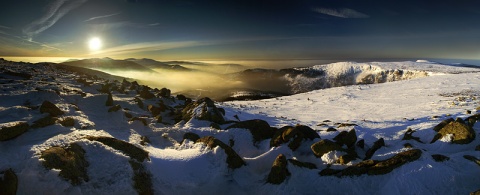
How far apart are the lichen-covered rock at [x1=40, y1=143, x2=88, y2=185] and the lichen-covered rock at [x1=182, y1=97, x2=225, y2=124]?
1113cm

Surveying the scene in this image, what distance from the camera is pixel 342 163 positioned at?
13391 mm

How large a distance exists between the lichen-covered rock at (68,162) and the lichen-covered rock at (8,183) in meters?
1.04

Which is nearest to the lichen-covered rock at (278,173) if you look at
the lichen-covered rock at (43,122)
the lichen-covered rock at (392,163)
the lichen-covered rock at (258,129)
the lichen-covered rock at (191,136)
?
the lichen-covered rock at (392,163)

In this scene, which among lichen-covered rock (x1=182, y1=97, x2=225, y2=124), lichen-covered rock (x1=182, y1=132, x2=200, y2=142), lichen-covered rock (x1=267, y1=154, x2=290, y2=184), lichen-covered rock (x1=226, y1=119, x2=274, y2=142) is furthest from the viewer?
lichen-covered rock (x1=182, y1=97, x2=225, y2=124)

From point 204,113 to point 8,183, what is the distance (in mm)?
14284

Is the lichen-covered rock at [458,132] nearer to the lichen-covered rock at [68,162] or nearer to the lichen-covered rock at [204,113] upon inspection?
the lichen-covered rock at [204,113]

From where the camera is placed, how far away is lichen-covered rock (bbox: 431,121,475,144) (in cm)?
1436

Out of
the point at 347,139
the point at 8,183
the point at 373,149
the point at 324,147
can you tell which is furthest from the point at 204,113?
the point at 8,183

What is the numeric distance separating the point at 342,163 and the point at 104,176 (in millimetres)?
11321

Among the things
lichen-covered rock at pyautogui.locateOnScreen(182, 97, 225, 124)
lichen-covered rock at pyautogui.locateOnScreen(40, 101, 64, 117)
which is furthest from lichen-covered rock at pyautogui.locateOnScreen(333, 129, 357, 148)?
lichen-covered rock at pyautogui.locateOnScreen(40, 101, 64, 117)

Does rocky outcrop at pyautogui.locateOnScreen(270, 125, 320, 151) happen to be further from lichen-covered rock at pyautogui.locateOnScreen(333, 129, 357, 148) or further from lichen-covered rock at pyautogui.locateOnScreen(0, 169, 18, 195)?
lichen-covered rock at pyautogui.locateOnScreen(0, 169, 18, 195)

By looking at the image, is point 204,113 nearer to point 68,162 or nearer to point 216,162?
point 216,162

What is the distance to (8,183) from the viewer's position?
29.7ft

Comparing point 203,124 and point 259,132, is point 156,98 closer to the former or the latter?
point 203,124
